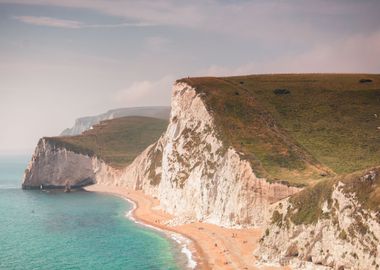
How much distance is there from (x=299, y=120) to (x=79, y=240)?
6584 cm

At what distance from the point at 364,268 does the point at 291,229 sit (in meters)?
14.1

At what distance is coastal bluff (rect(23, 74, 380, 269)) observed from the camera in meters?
60.7

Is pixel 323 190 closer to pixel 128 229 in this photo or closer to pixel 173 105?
pixel 128 229

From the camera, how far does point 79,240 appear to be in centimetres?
8900

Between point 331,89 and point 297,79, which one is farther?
point 297,79

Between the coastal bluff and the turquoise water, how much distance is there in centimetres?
1462

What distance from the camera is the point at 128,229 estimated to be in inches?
3863

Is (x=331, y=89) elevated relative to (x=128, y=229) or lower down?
elevated

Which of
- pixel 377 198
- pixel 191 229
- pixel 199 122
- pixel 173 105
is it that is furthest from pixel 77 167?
pixel 377 198

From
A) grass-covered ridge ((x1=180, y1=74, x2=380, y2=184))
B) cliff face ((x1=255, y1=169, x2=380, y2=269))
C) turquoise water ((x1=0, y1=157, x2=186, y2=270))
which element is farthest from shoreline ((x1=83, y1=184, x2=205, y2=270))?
grass-covered ridge ((x1=180, y1=74, x2=380, y2=184))

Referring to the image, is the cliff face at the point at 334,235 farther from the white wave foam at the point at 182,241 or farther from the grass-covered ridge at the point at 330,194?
the white wave foam at the point at 182,241

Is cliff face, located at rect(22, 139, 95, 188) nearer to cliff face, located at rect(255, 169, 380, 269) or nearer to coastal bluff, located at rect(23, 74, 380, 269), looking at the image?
coastal bluff, located at rect(23, 74, 380, 269)

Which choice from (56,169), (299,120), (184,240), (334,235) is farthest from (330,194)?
(56,169)

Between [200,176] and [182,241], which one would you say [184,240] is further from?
[200,176]
